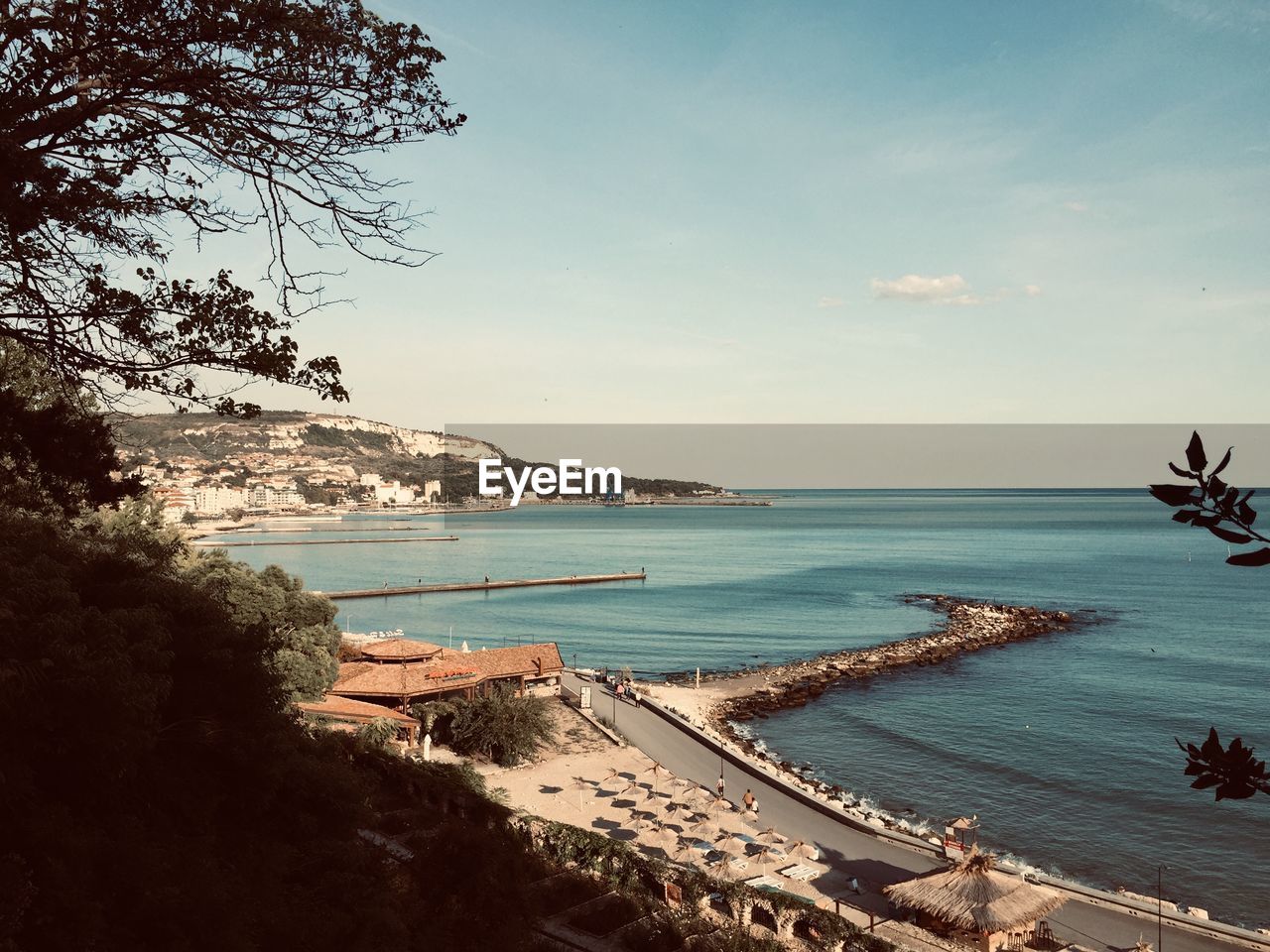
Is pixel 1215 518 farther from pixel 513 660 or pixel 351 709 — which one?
pixel 513 660

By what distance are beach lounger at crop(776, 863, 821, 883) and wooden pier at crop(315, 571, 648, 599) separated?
56.4m

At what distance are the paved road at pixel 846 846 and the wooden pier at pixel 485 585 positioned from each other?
1830 inches

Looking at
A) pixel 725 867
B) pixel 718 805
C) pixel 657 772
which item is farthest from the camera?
pixel 657 772

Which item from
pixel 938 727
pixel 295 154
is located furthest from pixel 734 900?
pixel 938 727

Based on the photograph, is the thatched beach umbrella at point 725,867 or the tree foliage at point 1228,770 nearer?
the tree foliage at point 1228,770

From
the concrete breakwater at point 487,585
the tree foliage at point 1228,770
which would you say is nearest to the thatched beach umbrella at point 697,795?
the tree foliage at point 1228,770

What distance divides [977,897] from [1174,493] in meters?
15.5

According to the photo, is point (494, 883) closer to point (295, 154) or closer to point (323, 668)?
point (295, 154)

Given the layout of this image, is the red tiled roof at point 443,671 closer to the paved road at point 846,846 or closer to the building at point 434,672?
the building at point 434,672

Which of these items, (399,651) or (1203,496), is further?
(399,651)

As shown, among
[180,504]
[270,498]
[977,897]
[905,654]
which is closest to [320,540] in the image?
[180,504]

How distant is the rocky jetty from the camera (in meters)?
35.9

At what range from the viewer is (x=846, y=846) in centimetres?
1933

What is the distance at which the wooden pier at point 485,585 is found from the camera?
7131 centimetres
